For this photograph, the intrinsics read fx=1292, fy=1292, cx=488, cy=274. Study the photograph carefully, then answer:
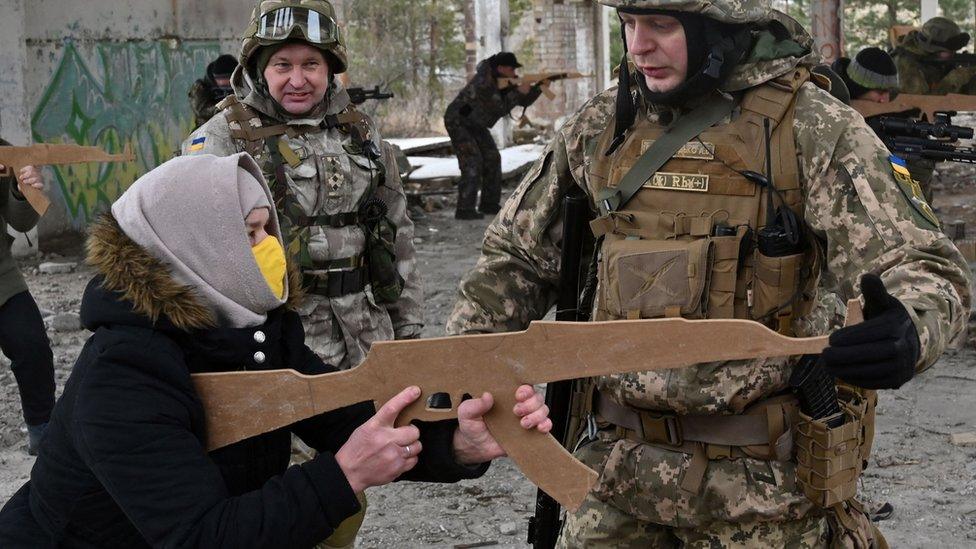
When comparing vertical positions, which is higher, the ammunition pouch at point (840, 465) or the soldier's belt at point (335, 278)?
the soldier's belt at point (335, 278)

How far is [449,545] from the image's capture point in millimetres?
5023

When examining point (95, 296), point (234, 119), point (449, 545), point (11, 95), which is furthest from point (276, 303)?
point (11, 95)

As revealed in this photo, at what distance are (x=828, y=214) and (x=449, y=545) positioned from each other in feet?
8.90

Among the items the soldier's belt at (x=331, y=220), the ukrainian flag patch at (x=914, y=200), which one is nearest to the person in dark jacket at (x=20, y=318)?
the soldier's belt at (x=331, y=220)

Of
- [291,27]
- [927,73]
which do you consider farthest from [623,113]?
[927,73]

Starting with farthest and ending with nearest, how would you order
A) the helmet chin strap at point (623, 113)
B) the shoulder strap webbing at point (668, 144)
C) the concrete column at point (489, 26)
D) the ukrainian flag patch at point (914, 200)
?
the concrete column at point (489, 26) → the helmet chin strap at point (623, 113) → the shoulder strap webbing at point (668, 144) → the ukrainian flag patch at point (914, 200)

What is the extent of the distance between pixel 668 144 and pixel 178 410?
1.37 metres

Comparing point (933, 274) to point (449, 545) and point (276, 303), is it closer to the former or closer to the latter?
point (276, 303)

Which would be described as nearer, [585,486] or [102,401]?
[102,401]

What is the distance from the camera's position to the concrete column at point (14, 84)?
447 inches

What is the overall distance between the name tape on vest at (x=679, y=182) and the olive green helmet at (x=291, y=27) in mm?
1903

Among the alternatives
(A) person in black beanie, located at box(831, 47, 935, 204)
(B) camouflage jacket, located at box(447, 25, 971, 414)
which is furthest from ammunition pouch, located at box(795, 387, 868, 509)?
(A) person in black beanie, located at box(831, 47, 935, 204)

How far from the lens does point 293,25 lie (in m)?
4.46

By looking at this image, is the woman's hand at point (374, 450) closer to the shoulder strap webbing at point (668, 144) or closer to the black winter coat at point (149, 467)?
the black winter coat at point (149, 467)
